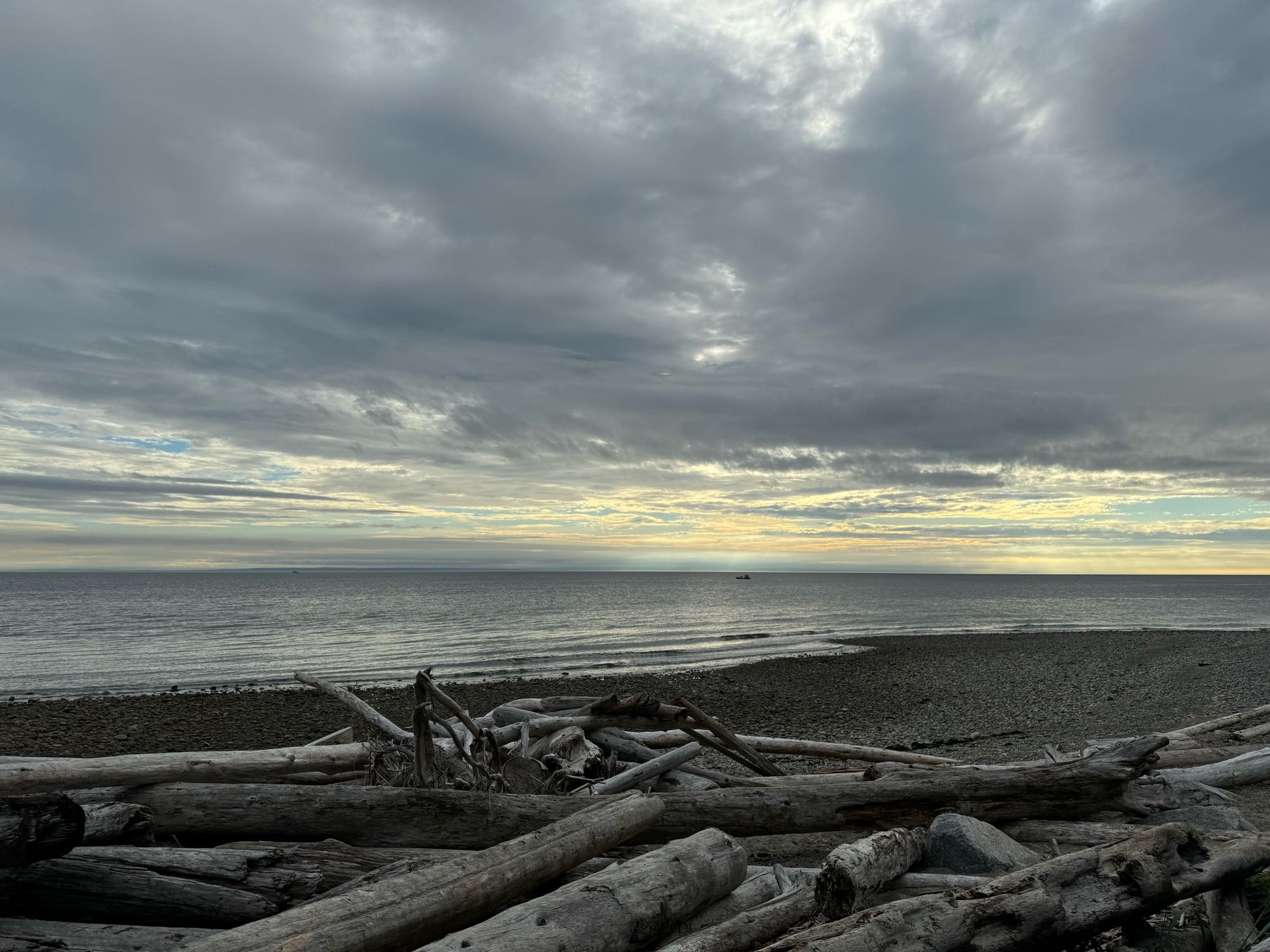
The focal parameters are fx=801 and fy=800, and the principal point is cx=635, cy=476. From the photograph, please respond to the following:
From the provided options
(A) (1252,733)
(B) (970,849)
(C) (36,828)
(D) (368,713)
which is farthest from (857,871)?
(A) (1252,733)

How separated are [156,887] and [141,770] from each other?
7.64ft

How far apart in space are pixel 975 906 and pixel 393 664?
102 feet

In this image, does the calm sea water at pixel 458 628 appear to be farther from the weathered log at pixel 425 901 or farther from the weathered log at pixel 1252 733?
the weathered log at pixel 425 901

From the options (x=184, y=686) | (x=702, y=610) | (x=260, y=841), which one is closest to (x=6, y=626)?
(x=184, y=686)

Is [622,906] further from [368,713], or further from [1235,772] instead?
[1235,772]

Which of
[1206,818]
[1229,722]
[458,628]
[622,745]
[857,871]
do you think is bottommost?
[458,628]

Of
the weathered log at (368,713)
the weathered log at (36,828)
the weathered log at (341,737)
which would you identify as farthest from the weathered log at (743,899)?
the weathered log at (341,737)

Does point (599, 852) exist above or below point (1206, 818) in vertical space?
above

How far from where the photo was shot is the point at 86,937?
363 cm

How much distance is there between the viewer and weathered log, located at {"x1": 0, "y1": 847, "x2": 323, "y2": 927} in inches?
151

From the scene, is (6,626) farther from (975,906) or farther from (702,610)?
(975,906)

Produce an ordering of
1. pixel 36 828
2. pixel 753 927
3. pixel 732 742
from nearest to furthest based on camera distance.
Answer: pixel 36 828, pixel 753 927, pixel 732 742

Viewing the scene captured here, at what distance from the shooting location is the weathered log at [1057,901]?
3.39 meters

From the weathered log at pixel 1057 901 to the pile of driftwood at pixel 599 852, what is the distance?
0.04ft
